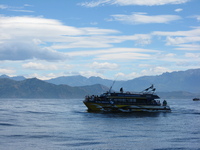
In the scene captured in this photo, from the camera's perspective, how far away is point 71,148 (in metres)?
42.8

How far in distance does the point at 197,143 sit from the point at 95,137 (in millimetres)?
16311

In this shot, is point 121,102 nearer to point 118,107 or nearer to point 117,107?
point 118,107

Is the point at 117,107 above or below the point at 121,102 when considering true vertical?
below

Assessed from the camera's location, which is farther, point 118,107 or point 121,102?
point 121,102

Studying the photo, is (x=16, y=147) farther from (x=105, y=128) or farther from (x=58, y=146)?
(x=105, y=128)

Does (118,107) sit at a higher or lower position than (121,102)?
lower

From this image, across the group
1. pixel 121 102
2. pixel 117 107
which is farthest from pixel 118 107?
pixel 121 102

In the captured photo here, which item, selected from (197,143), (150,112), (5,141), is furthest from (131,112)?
(5,141)

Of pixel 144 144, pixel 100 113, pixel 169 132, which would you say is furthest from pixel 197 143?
pixel 100 113

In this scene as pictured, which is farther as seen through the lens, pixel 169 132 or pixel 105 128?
pixel 105 128

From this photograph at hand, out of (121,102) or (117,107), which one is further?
(121,102)

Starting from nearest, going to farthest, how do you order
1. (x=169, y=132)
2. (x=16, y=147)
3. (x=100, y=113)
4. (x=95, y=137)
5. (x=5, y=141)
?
(x=16, y=147) < (x=5, y=141) < (x=95, y=137) < (x=169, y=132) < (x=100, y=113)

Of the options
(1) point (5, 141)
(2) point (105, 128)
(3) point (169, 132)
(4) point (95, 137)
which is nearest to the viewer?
(1) point (5, 141)

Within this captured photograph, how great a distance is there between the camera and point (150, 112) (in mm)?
102188
